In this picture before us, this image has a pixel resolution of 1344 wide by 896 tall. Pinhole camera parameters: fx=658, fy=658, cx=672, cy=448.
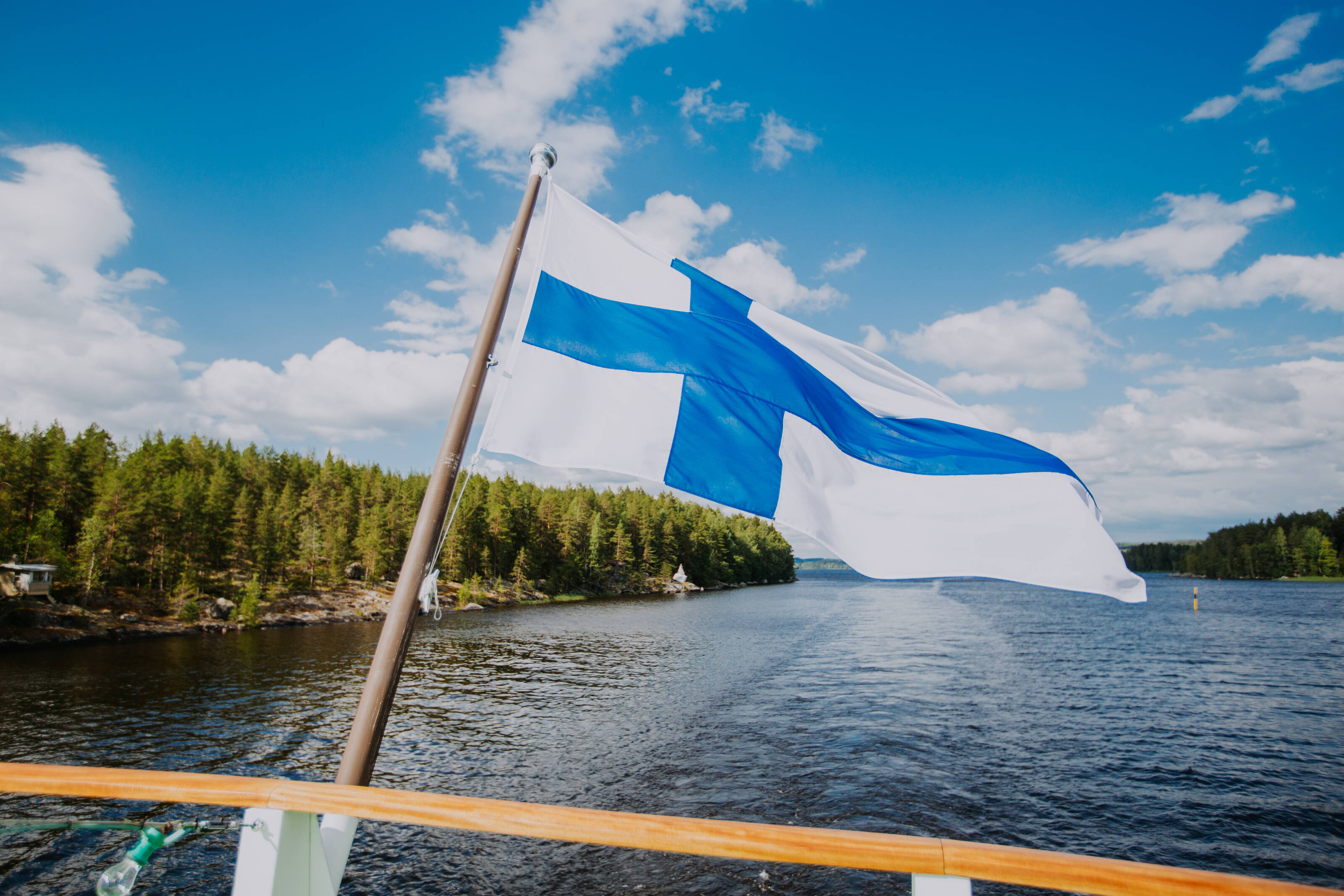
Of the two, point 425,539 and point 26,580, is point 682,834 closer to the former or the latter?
point 425,539

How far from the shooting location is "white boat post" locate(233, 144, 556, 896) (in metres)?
3.02

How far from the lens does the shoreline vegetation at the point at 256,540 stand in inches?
1959

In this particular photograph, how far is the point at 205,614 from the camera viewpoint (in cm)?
5325

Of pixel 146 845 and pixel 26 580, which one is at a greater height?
pixel 146 845

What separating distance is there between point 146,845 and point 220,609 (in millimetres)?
62549

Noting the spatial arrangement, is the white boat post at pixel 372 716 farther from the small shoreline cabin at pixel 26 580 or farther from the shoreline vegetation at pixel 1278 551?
the shoreline vegetation at pixel 1278 551

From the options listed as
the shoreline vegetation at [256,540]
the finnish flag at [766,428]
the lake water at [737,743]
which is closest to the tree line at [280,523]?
the shoreline vegetation at [256,540]

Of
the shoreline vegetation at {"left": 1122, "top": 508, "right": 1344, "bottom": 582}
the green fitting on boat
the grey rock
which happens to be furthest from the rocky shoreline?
the shoreline vegetation at {"left": 1122, "top": 508, "right": 1344, "bottom": 582}

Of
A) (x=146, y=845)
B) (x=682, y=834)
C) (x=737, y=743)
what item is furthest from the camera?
(x=737, y=743)

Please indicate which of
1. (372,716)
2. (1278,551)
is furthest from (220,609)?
(1278,551)

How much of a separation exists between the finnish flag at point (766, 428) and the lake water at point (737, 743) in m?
9.49

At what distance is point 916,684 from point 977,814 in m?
14.3

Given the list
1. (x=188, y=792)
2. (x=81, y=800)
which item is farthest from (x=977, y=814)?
(x=81, y=800)

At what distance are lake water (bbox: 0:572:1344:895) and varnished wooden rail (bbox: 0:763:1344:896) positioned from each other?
10.3 m
